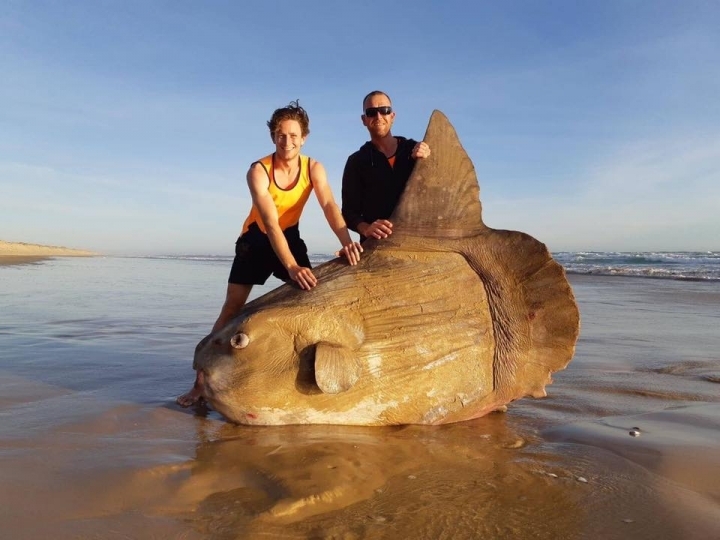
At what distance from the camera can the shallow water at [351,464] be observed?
2172 millimetres

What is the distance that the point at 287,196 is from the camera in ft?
15.0

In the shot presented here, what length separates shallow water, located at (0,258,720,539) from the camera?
2172mm

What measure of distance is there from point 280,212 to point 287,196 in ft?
0.53

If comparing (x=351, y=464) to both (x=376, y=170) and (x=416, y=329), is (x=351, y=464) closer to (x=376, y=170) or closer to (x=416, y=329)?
(x=416, y=329)

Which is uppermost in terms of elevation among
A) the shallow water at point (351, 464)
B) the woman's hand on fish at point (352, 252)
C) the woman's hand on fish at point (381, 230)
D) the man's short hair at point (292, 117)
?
the man's short hair at point (292, 117)

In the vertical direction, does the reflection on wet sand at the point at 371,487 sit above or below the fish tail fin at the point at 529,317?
below

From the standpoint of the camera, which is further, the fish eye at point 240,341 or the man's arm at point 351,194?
the man's arm at point 351,194

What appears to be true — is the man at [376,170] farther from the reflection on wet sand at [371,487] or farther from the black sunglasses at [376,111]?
the reflection on wet sand at [371,487]

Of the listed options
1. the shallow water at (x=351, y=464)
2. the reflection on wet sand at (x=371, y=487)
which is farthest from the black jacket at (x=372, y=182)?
the reflection on wet sand at (x=371, y=487)


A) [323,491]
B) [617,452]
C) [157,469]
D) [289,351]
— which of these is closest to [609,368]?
[617,452]

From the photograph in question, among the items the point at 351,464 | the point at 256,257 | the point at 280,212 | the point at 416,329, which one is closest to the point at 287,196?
the point at 280,212

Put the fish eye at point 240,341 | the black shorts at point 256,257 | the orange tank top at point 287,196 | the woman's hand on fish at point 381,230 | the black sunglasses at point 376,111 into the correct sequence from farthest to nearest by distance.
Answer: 1. the black sunglasses at point 376,111
2. the black shorts at point 256,257
3. the orange tank top at point 287,196
4. the woman's hand on fish at point 381,230
5. the fish eye at point 240,341

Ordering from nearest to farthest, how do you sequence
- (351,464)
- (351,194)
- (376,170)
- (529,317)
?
(351,464) → (529,317) → (376,170) → (351,194)

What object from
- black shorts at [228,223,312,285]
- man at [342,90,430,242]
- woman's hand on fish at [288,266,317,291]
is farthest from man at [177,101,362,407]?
man at [342,90,430,242]
